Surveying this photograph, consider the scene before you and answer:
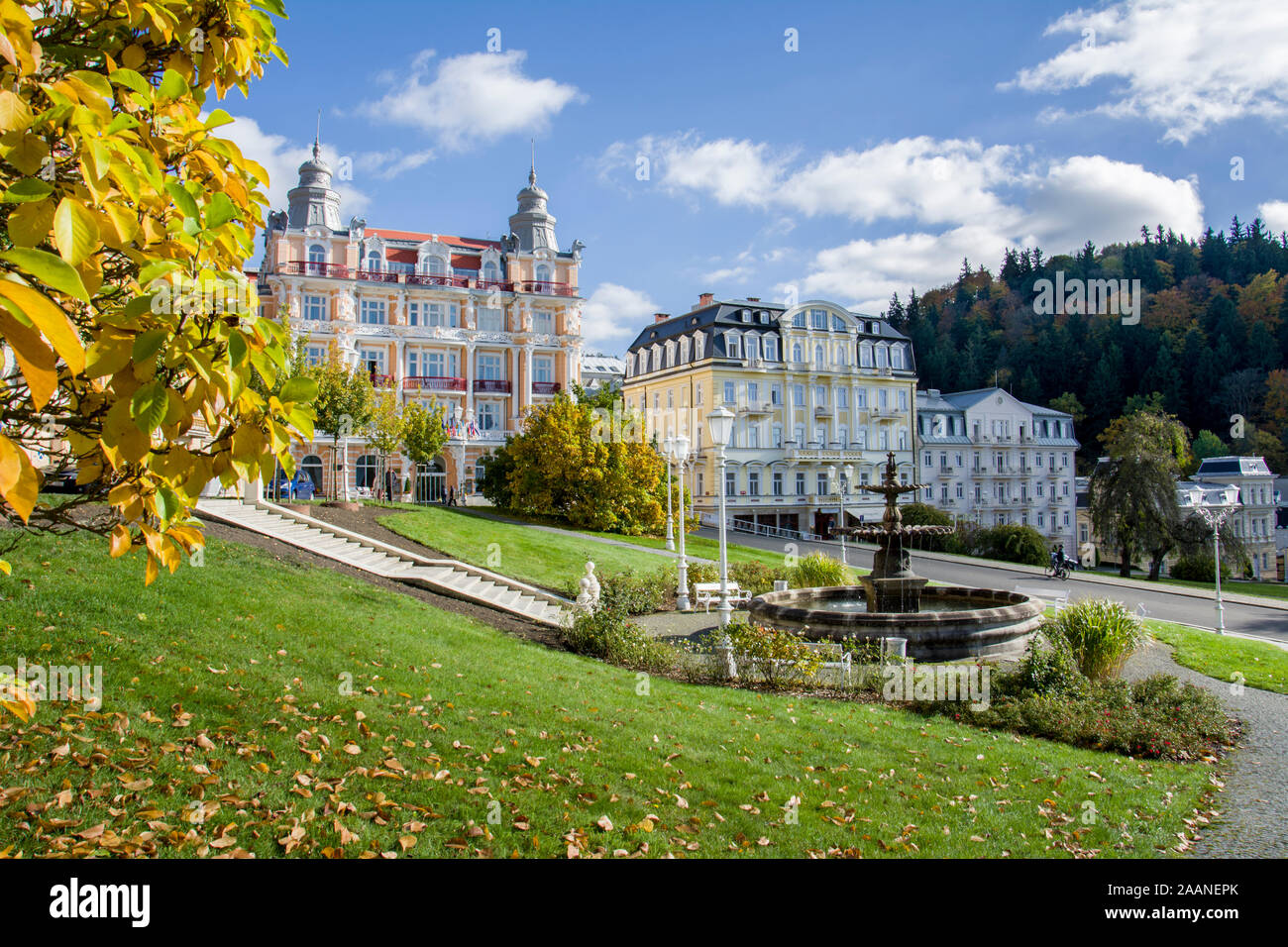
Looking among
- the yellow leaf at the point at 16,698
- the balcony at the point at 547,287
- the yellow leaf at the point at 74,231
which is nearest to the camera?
the yellow leaf at the point at 74,231

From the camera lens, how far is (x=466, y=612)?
50.8ft

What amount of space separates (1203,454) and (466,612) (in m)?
82.1

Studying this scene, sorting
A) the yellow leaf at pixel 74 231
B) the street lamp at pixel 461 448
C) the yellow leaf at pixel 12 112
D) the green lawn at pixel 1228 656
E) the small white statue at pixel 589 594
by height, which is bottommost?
the green lawn at pixel 1228 656

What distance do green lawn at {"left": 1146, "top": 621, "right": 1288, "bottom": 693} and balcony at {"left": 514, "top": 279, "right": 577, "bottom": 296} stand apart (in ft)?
133

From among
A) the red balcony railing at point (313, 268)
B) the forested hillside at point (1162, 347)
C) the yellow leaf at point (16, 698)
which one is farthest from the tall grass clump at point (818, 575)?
the forested hillside at point (1162, 347)

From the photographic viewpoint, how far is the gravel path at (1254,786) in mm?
6480

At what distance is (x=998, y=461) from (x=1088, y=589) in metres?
35.3

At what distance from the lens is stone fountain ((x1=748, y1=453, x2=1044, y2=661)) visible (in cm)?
1384

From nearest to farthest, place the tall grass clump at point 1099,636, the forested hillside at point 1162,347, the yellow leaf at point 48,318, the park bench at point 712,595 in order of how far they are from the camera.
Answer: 1. the yellow leaf at point 48,318
2. the tall grass clump at point 1099,636
3. the park bench at point 712,595
4. the forested hillside at point 1162,347

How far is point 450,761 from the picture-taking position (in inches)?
265

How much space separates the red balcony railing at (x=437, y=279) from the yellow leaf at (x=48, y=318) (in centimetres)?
5119

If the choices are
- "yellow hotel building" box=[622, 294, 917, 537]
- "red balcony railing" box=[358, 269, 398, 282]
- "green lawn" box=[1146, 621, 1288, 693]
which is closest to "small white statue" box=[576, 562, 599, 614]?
"green lawn" box=[1146, 621, 1288, 693]

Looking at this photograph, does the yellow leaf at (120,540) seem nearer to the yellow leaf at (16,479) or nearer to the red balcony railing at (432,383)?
Answer: the yellow leaf at (16,479)

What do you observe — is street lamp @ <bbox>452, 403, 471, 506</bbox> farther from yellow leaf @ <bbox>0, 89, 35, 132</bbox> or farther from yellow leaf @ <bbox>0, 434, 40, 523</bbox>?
yellow leaf @ <bbox>0, 434, 40, 523</bbox>
